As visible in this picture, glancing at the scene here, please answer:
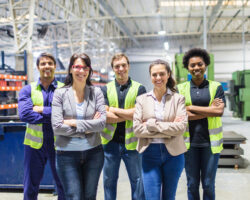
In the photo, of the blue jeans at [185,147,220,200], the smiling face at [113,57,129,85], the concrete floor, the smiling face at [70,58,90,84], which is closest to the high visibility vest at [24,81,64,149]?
the smiling face at [70,58,90,84]

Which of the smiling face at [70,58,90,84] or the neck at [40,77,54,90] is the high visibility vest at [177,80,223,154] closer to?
the smiling face at [70,58,90,84]

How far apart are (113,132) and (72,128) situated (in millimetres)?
519

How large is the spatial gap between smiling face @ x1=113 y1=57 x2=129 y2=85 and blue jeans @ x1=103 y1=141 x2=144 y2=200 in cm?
63

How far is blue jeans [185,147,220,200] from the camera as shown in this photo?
2318mm

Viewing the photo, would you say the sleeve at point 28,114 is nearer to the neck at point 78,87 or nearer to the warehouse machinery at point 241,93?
the neck at point 78,87

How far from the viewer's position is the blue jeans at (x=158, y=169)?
2029mm

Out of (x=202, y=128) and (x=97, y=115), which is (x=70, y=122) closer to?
(x=97, y=115)

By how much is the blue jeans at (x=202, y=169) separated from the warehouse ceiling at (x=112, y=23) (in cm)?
814

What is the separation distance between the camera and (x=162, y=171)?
2078 millimetres

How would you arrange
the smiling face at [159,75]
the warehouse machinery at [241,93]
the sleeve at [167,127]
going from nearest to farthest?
the sleeve at [167,127], the smiling face at [159,75], the warehouse machinery at [241,93]

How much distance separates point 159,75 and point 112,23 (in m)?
17.7

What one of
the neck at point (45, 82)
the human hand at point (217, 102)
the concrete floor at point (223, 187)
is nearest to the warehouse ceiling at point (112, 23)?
the concrete floor at point (223, 187)

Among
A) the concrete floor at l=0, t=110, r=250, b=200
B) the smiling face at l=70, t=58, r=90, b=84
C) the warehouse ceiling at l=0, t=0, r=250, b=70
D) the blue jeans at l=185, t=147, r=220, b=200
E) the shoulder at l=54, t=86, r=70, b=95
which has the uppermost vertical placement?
the warehouse ceiling at l=0, t=0, r=250, b=70

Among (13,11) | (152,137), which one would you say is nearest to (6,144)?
(152,137)
